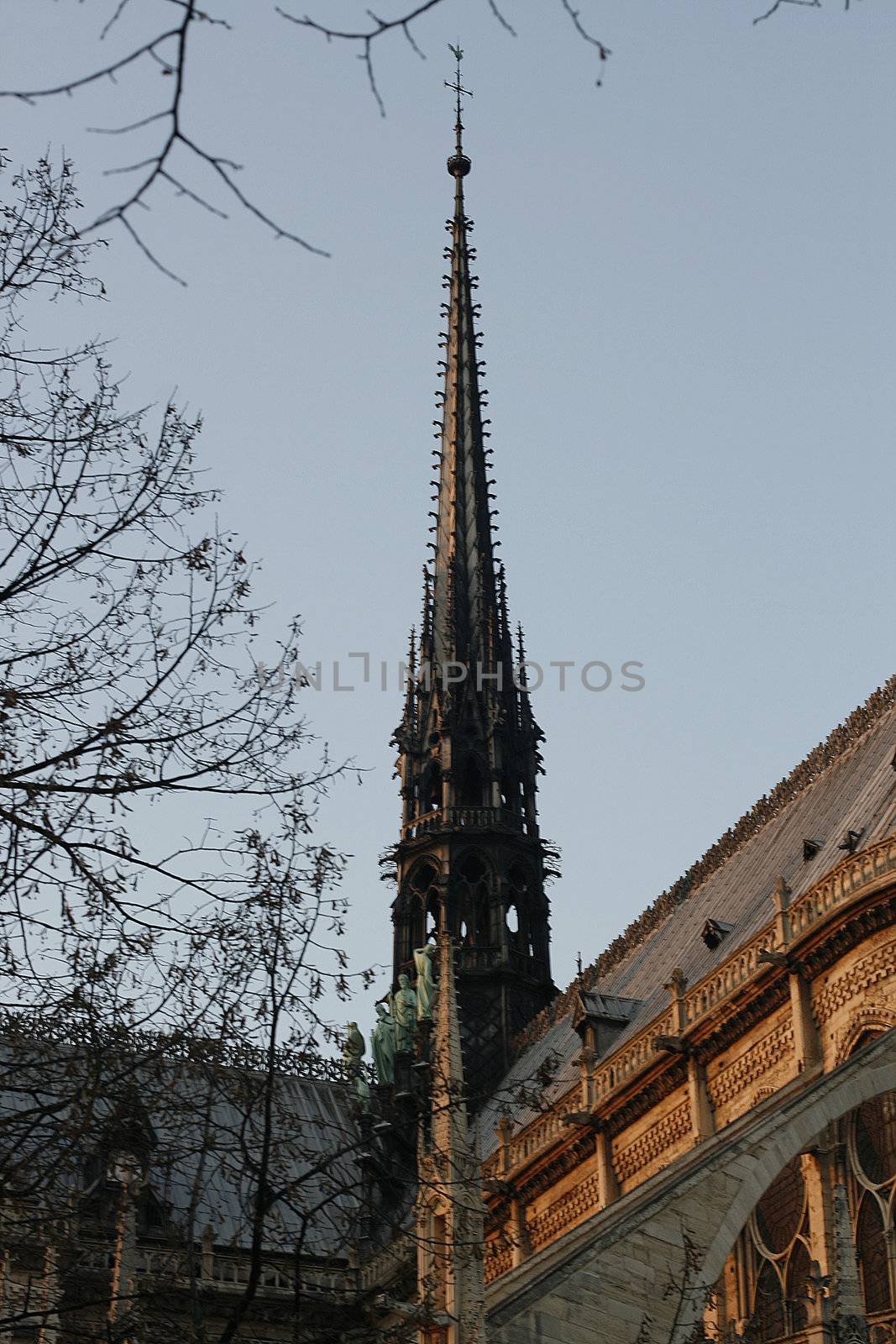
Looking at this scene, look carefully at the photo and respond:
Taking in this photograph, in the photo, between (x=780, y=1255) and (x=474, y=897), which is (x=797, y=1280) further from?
(x=474, y=897)

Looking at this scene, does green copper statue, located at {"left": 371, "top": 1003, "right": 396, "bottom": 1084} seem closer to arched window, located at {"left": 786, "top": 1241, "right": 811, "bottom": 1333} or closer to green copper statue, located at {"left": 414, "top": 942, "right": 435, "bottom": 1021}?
green copper statue, located at {"left": 414, "top": 942, "right": 435, "bottom": 1021}

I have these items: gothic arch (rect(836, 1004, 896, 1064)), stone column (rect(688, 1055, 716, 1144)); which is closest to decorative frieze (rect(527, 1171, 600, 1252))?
stone column (rect(688, 1055, 716, 1144))

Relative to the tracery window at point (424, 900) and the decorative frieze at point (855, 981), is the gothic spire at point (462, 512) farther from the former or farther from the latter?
the decorative frieze at point (855, 981)

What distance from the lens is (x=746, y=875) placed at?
34.6 meters

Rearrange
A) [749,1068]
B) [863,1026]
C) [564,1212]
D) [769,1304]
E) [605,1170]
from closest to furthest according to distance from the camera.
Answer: [769,1304] → [863,1026] → [749,1068] → [605,1170] → [564,1212]

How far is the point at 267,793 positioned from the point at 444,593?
132ft

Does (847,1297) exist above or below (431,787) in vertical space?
below

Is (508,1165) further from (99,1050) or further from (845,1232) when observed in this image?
(99,1050)

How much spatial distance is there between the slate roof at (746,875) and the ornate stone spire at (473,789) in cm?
228

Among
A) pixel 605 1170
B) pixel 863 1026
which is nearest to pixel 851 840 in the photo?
pixel 863 1026

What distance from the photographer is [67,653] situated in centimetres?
1154

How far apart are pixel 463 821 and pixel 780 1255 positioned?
2401cm

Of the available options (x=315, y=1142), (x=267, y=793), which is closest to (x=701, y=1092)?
(x=267, y=793)

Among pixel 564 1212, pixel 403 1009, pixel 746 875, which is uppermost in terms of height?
pixel 403 1009
